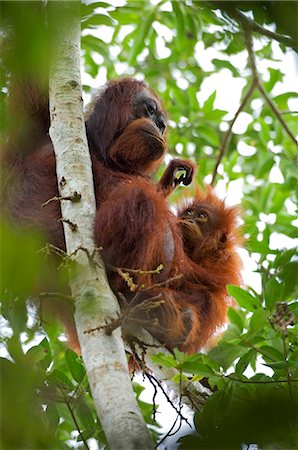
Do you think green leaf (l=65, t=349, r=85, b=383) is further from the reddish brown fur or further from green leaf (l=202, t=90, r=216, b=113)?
green leaf (l=202, t=90, r=216, b=113)

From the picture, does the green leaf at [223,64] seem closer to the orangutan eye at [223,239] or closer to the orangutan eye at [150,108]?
the orangutan eye at [150,108]

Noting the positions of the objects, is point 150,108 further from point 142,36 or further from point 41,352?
point 41,352

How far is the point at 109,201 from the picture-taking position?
4.09m

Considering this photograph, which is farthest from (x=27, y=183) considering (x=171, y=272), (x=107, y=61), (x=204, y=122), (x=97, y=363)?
(x=107, y=61)

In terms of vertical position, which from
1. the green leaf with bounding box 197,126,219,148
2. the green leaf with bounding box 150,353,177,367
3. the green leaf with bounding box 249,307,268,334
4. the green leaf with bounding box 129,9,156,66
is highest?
the green leaf with bounding box 129,9,156,66

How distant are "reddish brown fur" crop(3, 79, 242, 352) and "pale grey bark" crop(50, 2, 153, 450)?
239 millimetres

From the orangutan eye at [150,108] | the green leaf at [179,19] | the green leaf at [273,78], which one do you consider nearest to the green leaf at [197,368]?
the orangutan eye at [150,108]

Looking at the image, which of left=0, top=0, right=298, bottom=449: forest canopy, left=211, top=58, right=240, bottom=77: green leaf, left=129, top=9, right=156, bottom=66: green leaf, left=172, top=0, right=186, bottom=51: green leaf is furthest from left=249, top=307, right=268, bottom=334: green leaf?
left=211, top=58, right=240, bottom=77: green leaf

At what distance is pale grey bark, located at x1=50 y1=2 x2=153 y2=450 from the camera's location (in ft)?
6.98

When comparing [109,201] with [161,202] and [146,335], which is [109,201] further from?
[146,335]

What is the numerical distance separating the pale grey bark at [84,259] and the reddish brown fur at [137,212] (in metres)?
0.24

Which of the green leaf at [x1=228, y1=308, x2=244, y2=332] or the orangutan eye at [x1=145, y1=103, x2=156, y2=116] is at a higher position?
the orangutan eye at [x1=145, y1=103, x2=156, y2=116]

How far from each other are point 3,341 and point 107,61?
256 inches

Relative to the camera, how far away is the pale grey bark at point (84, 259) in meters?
2.13
